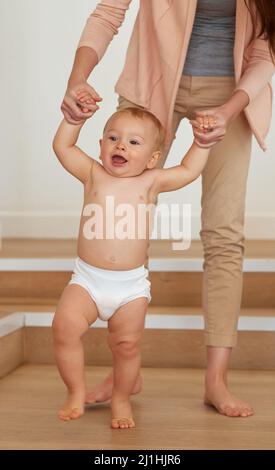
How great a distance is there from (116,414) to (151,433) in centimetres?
9

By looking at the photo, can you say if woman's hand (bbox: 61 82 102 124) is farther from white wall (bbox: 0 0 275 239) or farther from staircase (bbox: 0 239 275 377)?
white wall (bbox: 0 0 275 239)

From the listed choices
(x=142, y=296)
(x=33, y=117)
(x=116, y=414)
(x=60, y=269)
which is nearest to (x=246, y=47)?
(x=142, y=296)

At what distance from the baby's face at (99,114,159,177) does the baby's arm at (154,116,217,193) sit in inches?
2.3

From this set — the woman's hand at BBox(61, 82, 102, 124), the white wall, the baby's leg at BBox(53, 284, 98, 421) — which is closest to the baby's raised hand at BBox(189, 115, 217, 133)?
the woman's hand at BBox(61, 82, 102, 124)

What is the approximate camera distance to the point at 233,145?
6.98ft

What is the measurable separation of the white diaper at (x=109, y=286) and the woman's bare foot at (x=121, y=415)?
200 mm

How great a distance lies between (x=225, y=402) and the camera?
81.8 inches

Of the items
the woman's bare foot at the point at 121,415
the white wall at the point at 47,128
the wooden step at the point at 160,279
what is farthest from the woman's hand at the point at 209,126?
the white wall at the point at 47,128

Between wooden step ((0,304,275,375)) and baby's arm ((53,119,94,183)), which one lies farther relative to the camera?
wooden step ((0,304,275,375))

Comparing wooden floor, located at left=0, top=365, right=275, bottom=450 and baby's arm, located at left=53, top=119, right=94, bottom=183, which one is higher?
baby's arm, located at left=53, top=119, right=94, bottom=183

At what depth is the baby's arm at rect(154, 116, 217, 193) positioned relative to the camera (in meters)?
1.95

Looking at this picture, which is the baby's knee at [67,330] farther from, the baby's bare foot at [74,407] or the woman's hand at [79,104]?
the woman's hand at [79,104]

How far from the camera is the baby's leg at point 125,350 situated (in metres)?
1.92
